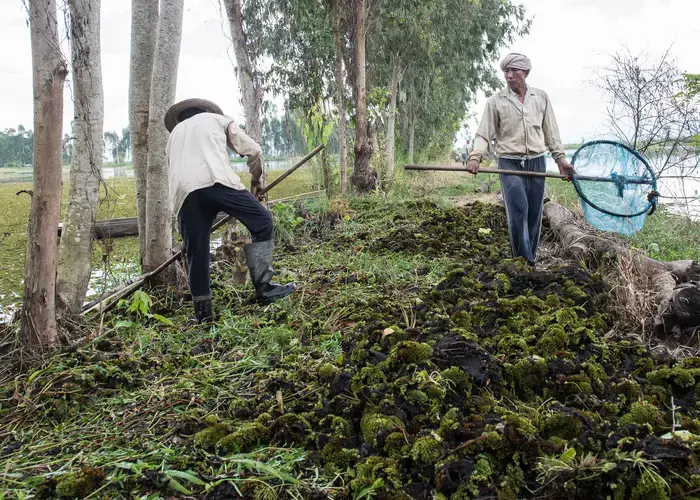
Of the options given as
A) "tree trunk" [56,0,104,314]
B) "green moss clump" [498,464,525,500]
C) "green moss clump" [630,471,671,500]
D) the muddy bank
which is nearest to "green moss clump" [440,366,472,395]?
the muddy bank

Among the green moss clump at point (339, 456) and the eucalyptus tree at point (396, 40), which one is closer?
the green moss clump at point (339, 456)

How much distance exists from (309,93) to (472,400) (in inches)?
391

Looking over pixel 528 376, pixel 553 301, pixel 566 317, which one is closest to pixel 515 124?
pixel 553 301

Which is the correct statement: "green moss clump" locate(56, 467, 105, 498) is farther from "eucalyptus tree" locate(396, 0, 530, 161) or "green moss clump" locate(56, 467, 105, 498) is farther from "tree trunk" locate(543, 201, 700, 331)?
"eucalyptus tree" locate(396, 0, 530, 161)

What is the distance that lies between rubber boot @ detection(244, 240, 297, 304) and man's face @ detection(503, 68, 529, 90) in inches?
85.7

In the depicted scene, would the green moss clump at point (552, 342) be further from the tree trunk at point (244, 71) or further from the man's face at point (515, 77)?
the tree trunk at point (244, 71)

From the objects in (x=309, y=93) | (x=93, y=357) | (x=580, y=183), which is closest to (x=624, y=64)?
(x=580, y=183)

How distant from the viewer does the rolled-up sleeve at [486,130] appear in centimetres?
418

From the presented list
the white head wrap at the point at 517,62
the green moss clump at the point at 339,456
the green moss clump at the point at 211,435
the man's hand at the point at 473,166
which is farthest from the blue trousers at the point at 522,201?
the green moss clump at the point at 211,435

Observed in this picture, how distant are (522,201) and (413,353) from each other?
2.19m

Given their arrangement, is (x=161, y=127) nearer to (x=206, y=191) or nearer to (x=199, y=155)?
(x=199, y=155)

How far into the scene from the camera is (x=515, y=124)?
4.15m

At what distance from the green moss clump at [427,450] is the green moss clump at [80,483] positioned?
1.06 meters

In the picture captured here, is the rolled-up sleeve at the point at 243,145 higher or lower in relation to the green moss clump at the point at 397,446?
higher
